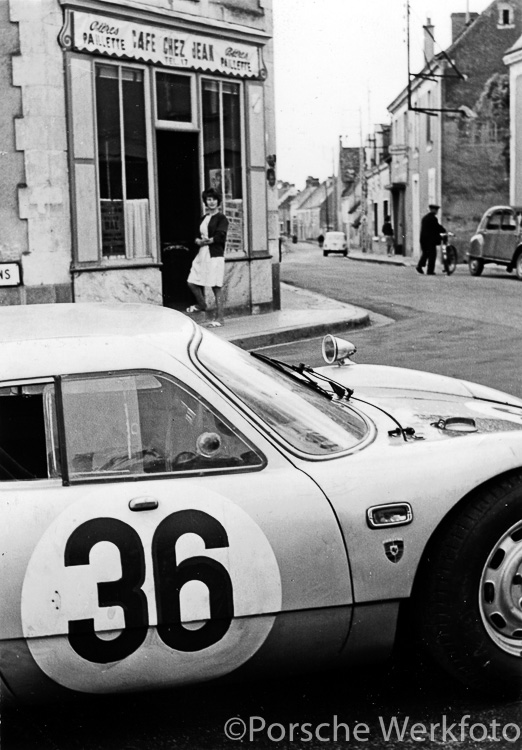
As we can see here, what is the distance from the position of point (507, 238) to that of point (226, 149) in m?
10.9

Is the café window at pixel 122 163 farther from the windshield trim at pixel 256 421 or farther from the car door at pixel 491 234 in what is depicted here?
the car door at pixel 491 234

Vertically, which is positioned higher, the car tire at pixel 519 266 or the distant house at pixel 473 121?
the distant house at pixel 473 121

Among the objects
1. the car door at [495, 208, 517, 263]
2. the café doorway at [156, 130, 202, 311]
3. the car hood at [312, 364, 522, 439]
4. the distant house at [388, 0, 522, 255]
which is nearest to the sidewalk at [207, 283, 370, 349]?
the café doorway at [156, 130, 202, 311]

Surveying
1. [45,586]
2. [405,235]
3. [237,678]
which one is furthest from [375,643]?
[405,235]

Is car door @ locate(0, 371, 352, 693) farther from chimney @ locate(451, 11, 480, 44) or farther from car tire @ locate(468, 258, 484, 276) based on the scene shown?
chimney @ locate(451, 11, 480, 44)

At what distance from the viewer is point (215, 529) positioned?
2.89 meters

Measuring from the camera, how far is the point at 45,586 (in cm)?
279

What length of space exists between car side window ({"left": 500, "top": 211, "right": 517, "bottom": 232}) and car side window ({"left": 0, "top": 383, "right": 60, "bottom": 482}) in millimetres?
22081

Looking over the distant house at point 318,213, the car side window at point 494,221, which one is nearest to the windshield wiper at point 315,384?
the car side window at point 494,221

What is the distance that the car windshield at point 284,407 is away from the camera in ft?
10.3

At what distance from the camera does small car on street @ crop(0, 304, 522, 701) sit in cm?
282
